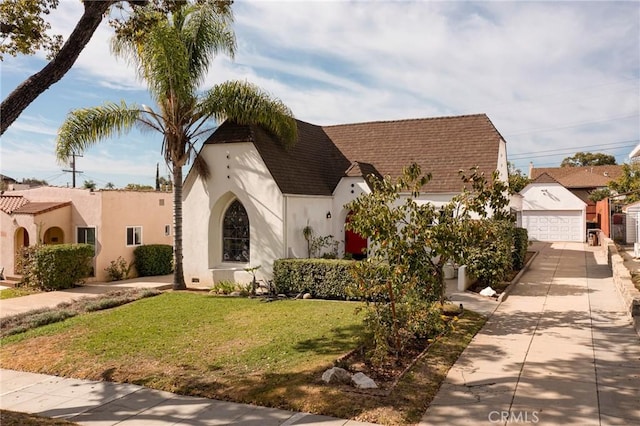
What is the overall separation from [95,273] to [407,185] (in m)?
17.3

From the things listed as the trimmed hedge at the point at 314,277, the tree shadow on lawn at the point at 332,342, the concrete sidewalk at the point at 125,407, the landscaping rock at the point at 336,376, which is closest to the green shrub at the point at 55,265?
the trimmed hedge at the point at 314,277

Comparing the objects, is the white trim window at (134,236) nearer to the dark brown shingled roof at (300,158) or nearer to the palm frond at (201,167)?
the palm frond at (201,167)

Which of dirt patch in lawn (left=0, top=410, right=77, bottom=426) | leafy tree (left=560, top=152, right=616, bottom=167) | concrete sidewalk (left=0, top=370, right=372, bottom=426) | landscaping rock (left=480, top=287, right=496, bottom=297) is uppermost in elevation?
leafy tree (left=560, top=152, right=616, bottom=167)

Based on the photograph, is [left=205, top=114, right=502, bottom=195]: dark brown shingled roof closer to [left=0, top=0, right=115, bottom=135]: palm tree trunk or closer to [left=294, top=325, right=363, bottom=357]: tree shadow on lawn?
[left=294, top=325, right=363, bottom=357]: tree shadow on lawn

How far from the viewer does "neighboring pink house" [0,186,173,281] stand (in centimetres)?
2153

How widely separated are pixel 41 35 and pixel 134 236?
49.6 feet

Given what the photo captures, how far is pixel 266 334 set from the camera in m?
11.4

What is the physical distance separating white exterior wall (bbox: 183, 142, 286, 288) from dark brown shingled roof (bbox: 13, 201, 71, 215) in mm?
7124

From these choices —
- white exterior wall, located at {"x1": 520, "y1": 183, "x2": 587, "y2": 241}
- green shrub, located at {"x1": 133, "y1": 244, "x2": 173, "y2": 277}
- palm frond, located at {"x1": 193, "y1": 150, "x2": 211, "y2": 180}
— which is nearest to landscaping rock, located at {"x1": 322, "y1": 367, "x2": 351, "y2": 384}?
palm frond, located at {"x1": 193, "y1": 150, "x2": 211, "y2": 180}

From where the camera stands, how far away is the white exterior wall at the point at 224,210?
18.0 meters

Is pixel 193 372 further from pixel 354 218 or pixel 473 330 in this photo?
pixel 473 330

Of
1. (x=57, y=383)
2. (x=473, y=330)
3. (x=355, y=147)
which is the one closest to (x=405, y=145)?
(x=355, y=147)

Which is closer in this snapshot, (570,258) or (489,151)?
(489,151)

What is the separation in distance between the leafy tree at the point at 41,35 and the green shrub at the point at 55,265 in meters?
11.9
